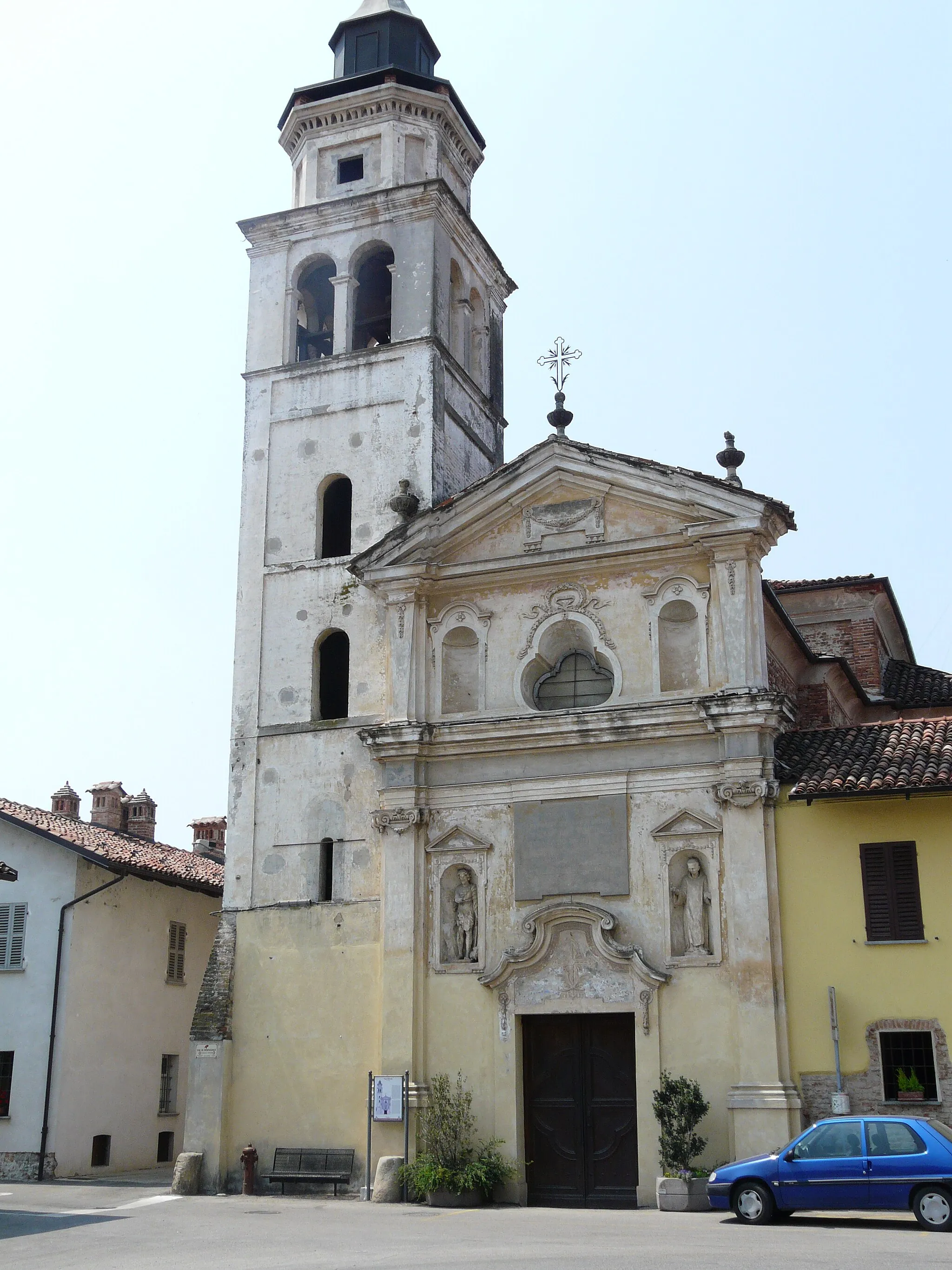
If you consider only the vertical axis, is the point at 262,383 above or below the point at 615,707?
above

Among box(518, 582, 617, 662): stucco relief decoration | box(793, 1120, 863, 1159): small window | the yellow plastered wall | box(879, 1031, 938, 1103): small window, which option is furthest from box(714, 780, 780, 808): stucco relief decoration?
box(793, 1120, 863, 1159): small window

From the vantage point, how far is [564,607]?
21.1 meters

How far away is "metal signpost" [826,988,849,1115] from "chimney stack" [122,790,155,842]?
21.5 m

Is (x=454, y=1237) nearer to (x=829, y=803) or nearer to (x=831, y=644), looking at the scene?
(x=829, y=803)

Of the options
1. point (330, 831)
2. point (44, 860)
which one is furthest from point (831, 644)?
point (44, 860)

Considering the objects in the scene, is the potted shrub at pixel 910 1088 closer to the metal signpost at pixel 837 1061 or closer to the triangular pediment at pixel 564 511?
the metal signpost at pixel 837 1061

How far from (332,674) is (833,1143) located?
11347 mm

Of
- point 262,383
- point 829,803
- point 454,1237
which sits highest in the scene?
point 262,383

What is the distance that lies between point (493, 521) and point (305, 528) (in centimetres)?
352

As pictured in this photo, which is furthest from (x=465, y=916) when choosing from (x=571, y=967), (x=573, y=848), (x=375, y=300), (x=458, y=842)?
(x=375, y=300)

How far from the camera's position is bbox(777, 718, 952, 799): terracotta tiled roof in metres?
17.6

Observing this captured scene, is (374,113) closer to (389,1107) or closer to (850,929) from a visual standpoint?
(850,929)

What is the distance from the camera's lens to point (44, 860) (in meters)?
26.0

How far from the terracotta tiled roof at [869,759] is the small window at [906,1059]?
309 cm
